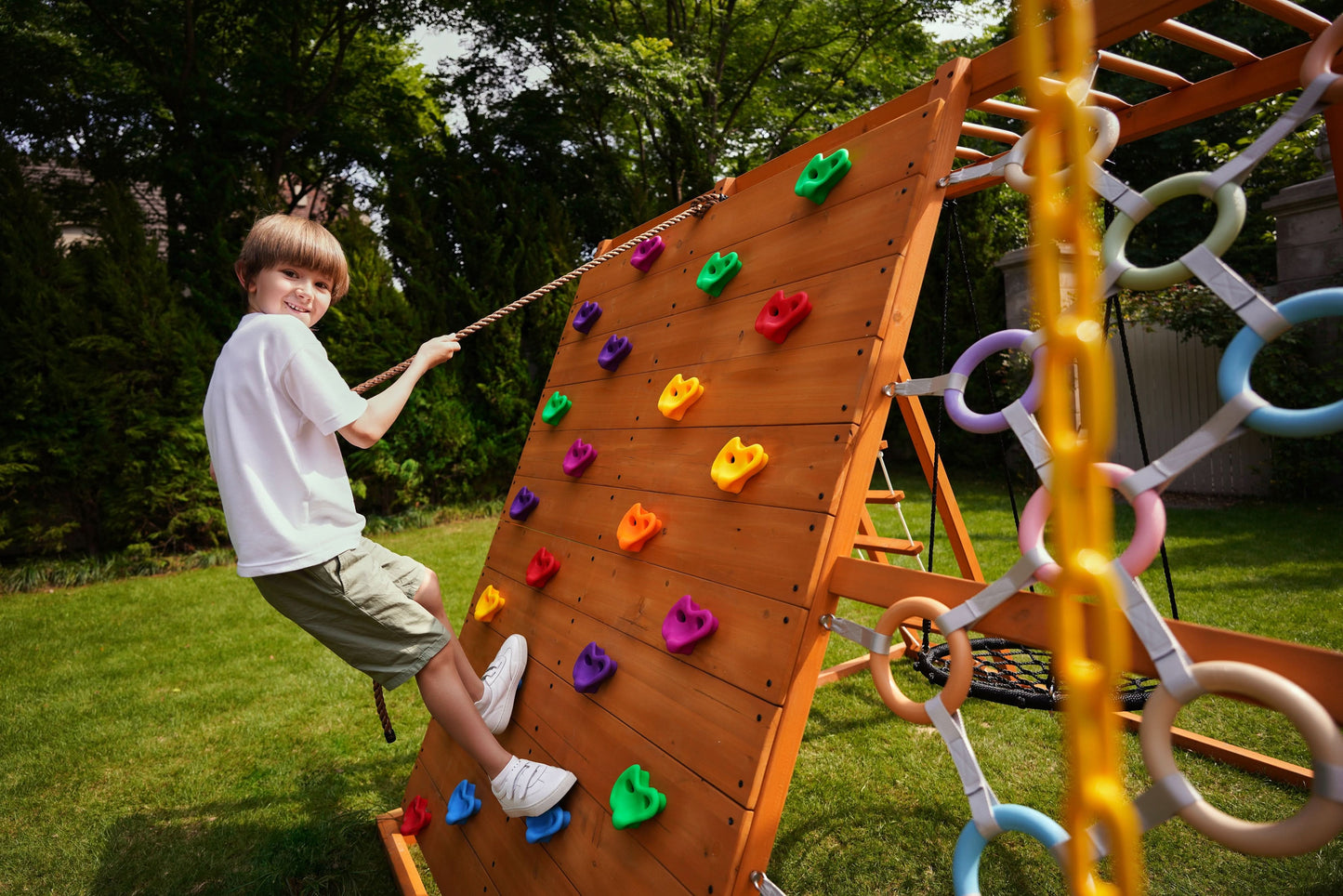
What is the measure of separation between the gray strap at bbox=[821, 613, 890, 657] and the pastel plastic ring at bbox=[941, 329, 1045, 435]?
0.43 m

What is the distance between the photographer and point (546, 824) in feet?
6.13

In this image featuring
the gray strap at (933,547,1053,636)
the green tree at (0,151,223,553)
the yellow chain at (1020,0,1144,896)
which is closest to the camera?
the yellow chain at (1020,0,1144,896)

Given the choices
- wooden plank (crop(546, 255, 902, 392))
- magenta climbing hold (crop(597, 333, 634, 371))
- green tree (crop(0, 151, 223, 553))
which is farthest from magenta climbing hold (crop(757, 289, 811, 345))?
green tree (crop(0, 151, 223, 553))

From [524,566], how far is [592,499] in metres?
0.42

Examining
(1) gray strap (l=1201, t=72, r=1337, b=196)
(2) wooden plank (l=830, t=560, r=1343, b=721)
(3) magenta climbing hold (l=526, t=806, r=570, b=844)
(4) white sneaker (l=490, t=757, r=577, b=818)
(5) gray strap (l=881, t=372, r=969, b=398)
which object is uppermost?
(1) gray strap (l=1201, t=72, r=1337, b=196)

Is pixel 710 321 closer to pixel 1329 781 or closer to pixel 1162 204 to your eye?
pixel 1162 204

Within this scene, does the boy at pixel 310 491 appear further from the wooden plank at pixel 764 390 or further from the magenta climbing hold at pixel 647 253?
the magenta climbing hold at pixel 647 253

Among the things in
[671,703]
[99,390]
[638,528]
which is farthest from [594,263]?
[99,390]

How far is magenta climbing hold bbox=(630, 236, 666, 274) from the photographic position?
2701mm

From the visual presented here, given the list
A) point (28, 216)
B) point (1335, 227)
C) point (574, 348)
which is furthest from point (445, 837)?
point (1335, 227)

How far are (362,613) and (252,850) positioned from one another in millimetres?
1257

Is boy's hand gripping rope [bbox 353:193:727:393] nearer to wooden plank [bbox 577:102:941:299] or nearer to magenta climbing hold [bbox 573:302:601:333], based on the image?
wooden plank [bbox 577:102:941:299]

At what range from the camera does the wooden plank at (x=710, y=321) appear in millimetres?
1646

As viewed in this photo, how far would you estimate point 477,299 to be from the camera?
29.0ft
